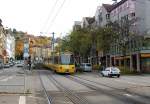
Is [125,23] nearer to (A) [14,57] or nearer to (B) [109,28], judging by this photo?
(B) [109,28]

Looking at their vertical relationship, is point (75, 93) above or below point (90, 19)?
below

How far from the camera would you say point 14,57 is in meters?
197

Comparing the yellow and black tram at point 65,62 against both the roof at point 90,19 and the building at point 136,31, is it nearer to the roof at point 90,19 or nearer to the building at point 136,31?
the building at point 136,31

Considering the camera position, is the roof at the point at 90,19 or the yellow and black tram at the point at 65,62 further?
the roof at the point at 90,19

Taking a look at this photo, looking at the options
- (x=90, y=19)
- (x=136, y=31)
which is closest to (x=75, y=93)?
(x=136, y=31)

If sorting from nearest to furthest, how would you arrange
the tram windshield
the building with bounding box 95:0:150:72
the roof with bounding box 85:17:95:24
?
1. the tram windshield
2. the building with bounding box 95:0:150:72
3. the roof with bounding box 85:17:95:24

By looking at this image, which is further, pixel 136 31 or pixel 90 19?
pixel 90 19

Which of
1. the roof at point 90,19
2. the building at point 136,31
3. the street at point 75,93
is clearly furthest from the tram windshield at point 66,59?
the roof at point 90,19

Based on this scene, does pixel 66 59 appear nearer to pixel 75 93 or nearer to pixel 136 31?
pixel 136 31

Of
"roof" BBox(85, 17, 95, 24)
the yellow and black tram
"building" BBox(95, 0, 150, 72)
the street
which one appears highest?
"roof" BBox(85, 17, 95, 24)

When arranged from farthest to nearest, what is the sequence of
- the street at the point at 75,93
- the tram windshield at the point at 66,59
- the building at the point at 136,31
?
the building at the point at 136,31
the tram windshield at the point at 66,59
the street at the point at 75,93

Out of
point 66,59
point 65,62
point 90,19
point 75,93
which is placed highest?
point 90,19

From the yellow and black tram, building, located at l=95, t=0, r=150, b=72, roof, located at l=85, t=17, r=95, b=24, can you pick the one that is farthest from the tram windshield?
roof, located at l=85, t=17, r=95, b=24

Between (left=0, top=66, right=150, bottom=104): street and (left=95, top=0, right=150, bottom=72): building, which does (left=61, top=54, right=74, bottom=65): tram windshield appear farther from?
(left=0, top=66, right=150, bottom=104): street
